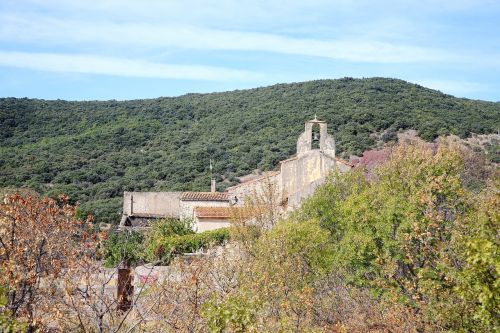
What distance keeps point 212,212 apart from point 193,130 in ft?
166

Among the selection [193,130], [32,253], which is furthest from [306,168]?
[193,130]

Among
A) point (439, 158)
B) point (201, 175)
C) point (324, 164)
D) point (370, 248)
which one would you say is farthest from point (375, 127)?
point (370, 248)

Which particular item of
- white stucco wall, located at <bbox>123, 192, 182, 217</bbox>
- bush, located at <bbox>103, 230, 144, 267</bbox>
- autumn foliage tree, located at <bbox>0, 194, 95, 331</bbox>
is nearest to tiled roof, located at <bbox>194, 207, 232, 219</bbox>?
bush, located at <bbox>103, 230, 144, 267</bbox>

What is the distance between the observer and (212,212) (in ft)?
133

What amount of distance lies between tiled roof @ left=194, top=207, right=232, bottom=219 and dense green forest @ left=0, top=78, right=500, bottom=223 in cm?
1999

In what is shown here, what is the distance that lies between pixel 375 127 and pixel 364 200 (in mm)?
45422

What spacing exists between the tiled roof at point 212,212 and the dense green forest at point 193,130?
20.0m

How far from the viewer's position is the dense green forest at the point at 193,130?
66.3m

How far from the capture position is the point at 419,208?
18.9m

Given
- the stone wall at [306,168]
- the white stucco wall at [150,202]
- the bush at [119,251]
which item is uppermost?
the stone wall at [306,168]

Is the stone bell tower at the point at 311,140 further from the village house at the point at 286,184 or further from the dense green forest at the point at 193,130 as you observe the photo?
the dense green forest at the point at 193,130

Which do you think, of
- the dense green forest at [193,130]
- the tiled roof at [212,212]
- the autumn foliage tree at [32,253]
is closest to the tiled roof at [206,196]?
the tiled roof at [212,212]

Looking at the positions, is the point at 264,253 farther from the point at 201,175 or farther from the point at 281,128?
the point at 281,128

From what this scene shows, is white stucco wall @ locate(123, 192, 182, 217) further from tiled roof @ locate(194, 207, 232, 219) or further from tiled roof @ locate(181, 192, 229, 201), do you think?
tiled roof @ locate(194, 207, 232, 219)
